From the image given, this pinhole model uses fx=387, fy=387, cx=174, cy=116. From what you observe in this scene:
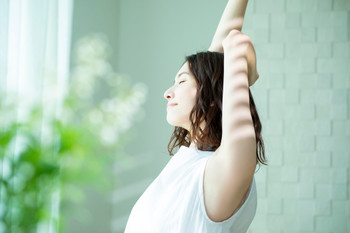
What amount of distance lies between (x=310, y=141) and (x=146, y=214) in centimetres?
197

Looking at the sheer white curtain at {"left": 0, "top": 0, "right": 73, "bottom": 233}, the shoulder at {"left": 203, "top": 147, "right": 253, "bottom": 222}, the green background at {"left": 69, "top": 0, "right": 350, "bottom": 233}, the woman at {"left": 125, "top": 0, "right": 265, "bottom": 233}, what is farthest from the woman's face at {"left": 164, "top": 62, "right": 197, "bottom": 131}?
the green background at {"left": 69, "top": 0, "right": 350, "bottom": 233}

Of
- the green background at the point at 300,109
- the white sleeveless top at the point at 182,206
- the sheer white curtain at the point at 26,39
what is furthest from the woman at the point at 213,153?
the green background at the point at 300,109

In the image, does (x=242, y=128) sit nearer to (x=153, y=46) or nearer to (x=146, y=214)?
(x=146, y=214)

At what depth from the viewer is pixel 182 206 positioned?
35.7 inches

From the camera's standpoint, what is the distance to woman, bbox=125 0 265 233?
797 mm

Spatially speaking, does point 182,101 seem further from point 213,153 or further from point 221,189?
point 221,189

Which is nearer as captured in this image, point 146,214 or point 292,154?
point 146,214

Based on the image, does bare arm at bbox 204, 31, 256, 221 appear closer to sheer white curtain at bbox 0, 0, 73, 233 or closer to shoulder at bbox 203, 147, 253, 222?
shoulder at bbox 203, 147, 253, 222

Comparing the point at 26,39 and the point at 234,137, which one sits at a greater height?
the point at 26,39

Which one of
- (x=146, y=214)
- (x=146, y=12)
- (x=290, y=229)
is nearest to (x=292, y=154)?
(x=290, y=229)

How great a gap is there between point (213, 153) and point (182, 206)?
0.14m

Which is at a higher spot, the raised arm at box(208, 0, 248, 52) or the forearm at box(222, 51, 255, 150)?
the raised arm at box(208, 0, 248, 52)

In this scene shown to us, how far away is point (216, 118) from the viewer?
3.59ft

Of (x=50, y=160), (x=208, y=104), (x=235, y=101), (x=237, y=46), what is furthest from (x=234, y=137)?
(x=50, y=160)
